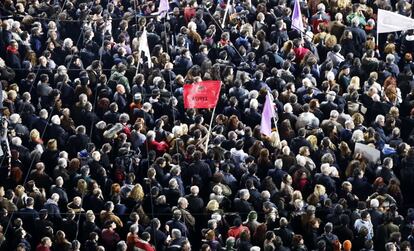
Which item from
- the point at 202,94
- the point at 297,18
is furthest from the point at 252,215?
the point at 297,18

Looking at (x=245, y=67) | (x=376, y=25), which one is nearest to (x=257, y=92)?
(x=245, y=67)

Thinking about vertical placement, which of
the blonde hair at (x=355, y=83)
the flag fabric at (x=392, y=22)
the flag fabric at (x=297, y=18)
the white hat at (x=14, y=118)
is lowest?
the blonde hair at (x=355, y=83)

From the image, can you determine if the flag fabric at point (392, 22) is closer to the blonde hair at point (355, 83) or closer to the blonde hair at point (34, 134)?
the blonde hair at point (355, 83)

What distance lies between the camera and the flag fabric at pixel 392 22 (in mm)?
51406

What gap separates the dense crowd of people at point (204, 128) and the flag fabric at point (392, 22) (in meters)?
0.54

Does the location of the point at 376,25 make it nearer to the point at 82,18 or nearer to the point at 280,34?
the point at 280,34

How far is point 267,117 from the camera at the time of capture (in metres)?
46.9

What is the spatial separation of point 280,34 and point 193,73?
323 centimetres

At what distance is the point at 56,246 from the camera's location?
142 feet

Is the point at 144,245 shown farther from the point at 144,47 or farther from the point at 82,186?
the point at 144,47

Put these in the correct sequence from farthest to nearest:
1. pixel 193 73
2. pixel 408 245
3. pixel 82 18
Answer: pixel 82 18, pixel 193 73, pixel 408 245

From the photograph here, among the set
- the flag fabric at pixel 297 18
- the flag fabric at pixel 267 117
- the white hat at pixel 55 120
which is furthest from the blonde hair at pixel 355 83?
the white hat at pixel 55 120

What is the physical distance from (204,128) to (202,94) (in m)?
0.85

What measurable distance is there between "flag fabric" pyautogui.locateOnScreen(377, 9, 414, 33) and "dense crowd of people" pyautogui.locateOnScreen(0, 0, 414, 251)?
54 cm
